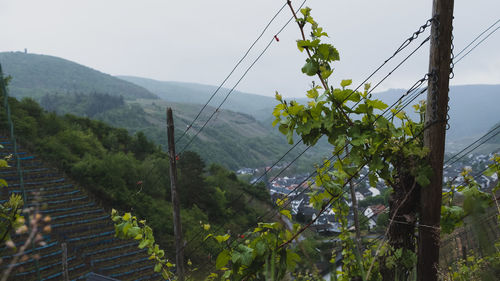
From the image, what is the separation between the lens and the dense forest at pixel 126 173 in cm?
2661

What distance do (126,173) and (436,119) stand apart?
3021cm

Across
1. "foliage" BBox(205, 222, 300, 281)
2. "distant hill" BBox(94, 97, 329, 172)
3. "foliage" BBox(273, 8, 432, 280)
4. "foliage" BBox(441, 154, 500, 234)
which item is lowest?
"distant hill" BBox(94, 97, 329, 172)

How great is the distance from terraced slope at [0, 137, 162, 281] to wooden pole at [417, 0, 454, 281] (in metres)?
16.7

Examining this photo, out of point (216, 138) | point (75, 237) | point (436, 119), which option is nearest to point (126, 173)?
point (75, 237)

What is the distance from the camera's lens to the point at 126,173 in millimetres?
29641

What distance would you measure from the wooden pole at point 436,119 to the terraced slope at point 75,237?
1666 cm

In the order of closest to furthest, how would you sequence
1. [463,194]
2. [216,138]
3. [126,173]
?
[463,194]
[126,173]
[216,138]

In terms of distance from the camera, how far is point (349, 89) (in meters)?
1.93

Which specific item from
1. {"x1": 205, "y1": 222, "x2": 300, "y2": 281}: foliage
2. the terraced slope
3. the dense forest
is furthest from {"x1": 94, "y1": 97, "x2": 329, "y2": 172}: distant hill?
{"x1": 205, "y1": 222, "x2": 300, "y2": 281}: foliage

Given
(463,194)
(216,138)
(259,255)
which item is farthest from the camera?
(216,138)

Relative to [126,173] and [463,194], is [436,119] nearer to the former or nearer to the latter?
[463,194]

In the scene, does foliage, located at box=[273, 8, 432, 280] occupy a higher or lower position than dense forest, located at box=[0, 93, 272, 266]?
higher

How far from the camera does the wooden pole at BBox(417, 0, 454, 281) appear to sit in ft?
6.53

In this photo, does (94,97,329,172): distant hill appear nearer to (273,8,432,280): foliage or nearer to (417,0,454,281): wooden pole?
(273,8,432,280): foliage
